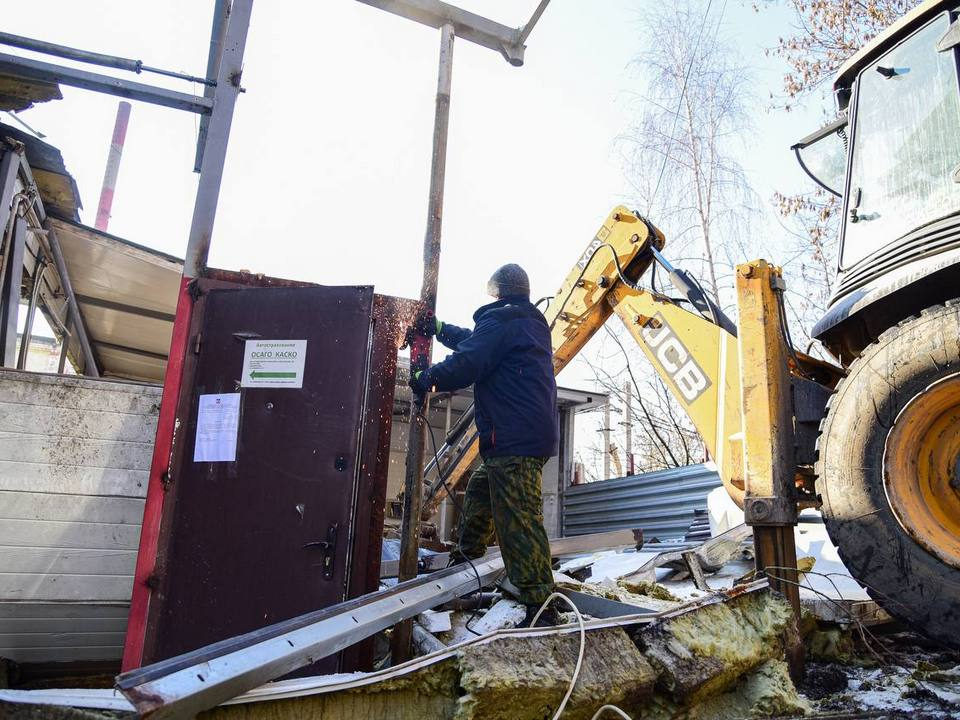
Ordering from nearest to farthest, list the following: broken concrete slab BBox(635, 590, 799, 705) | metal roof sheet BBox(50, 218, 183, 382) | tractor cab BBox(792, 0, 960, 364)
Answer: broken concrete slab BBox(635, 590, 799, 705) → tractor cab BBox(792, 0, 960, 364) → metal roof sheet BBox(50, 218, 183, 382)

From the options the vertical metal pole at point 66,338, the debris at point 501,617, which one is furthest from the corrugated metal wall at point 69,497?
the vertical metal pole at point 66,338

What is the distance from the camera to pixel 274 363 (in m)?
3.56

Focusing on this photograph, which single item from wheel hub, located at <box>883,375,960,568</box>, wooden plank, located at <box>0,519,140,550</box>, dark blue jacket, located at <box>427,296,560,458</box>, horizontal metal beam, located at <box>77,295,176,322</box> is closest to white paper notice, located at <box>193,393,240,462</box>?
wooden plank, located at <box>0,519,140,550</box>

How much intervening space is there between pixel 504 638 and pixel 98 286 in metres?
6.36

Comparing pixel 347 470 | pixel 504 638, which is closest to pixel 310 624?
pixel 504 638

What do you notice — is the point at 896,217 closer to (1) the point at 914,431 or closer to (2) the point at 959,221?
(2) the point at 959,221

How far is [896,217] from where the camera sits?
13.3ft

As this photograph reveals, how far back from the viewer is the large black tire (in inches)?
125

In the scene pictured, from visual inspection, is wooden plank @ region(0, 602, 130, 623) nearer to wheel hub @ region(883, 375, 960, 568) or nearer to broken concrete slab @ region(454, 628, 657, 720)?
broken concrete slab @ region(454, 628, 657, 720)

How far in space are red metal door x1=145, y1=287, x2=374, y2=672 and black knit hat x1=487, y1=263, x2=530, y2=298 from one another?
725mm

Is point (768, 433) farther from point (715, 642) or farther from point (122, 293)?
point (122, 293)

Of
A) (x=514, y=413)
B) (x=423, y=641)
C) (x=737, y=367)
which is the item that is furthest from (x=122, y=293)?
(x=737, y=367)

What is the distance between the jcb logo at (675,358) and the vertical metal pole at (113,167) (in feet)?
65.0

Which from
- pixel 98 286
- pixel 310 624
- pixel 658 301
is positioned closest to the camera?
pixel 310 624
